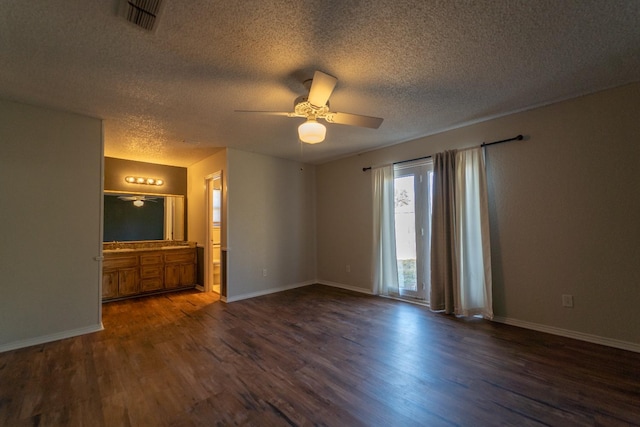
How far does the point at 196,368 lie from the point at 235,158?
128 inches

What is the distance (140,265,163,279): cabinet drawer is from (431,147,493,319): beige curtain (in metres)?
4.72

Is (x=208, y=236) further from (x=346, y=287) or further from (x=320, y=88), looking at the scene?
(x=320, y=88)

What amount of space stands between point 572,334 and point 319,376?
8.95ft

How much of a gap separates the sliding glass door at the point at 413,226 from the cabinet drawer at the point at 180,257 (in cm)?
397

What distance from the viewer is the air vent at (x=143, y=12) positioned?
1.55 m

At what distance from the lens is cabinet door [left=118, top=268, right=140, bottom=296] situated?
4586 mm

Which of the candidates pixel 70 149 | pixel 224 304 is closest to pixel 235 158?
pixel 70 149

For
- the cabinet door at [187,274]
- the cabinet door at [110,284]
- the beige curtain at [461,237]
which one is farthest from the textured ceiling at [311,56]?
the cabinet door at [187,274]

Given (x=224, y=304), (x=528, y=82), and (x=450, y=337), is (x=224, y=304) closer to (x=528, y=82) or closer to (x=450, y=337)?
(x=450, y=337)

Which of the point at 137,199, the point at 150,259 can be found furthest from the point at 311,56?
the point at 137,199

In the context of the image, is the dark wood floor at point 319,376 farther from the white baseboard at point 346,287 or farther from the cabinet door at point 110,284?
the white baseboard at point 346,287

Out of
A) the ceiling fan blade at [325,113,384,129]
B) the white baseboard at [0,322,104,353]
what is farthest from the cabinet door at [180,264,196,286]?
the ceiling fan blade at [325,113,384,129]

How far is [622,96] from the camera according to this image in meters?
2.62

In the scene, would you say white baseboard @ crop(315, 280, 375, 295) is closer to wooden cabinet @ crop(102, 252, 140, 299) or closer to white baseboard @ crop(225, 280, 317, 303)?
white baseboard @ crop(225, 280, 317, 303)
